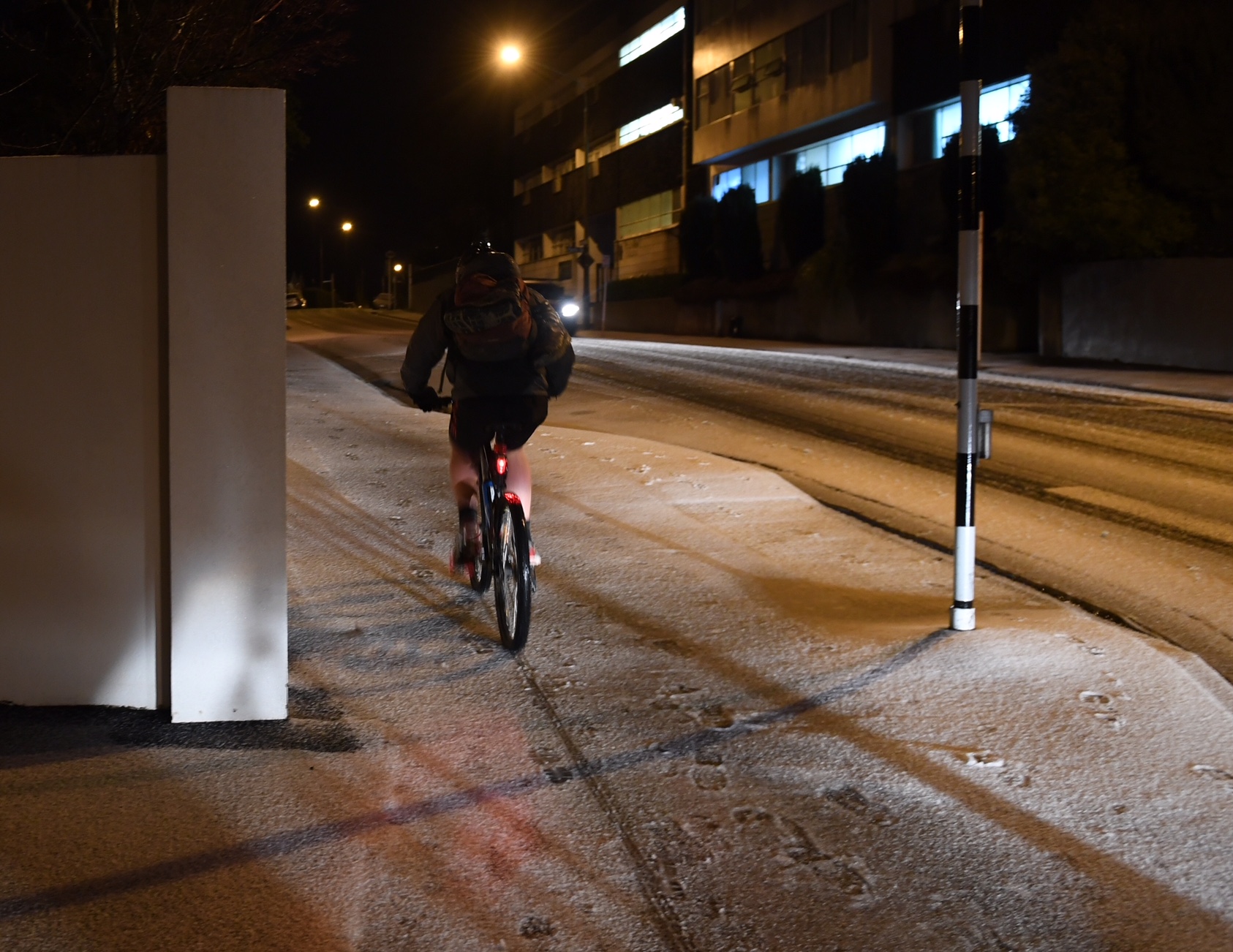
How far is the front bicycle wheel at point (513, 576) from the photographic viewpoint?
5.62 metres

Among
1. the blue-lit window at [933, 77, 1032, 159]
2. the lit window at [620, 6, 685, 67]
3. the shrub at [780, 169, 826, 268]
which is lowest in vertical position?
the shrub at [780, 169, 826, 268]

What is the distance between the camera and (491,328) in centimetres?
570

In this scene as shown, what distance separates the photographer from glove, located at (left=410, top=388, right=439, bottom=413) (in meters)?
6.30

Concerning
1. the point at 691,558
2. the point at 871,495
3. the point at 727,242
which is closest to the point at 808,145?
the point at 727,242

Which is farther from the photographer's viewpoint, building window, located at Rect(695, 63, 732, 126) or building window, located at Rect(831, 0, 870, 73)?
building window, located at Rect(695, 63, 732, 126)

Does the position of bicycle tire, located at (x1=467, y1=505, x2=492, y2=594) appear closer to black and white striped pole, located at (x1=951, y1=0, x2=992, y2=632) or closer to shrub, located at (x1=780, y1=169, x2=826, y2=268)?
black and white striped pole, located at (x1=951, y1=0, x2=992, y2=632)

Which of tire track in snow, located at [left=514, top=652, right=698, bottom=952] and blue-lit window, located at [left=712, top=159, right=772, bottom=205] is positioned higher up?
blue-lit window, located at [left=712, top=159, right=772, bottom=205]

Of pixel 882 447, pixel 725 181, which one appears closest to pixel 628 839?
pixel 882 447

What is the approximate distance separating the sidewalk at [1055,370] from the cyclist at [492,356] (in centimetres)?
1369

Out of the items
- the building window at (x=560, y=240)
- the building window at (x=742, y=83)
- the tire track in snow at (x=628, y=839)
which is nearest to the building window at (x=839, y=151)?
the building window at (x=742, y=83)

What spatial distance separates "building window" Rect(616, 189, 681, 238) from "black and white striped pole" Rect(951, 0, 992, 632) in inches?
1627

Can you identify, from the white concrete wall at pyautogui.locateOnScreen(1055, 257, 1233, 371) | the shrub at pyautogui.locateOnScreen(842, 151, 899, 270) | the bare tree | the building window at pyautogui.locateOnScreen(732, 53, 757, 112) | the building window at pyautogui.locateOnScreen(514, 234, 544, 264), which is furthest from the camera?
the building window at pyautogui.locateOnScreen(514, 234, 544, 264)

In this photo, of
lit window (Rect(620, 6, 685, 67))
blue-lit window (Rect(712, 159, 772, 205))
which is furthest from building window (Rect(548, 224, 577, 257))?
blue-lit window (Rect(712, 159, 772, 205))

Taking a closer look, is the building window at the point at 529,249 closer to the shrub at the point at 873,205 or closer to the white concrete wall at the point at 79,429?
the shrub at the point at 873,205
